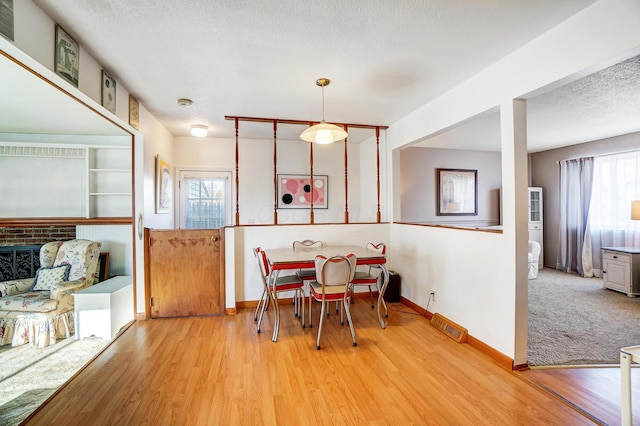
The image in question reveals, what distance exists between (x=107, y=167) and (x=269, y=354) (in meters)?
3.46

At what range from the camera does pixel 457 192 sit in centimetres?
559

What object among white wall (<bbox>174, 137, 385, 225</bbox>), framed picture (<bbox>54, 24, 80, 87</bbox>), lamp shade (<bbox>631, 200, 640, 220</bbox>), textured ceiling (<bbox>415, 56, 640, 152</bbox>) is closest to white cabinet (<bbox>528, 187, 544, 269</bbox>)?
textured ceiling (<bbox>415, 56, 640, 152</bbox>)

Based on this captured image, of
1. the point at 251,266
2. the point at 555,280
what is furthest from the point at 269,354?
the point at 555,280

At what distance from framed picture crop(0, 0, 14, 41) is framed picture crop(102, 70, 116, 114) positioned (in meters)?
0.92

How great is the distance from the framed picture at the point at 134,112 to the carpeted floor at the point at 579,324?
430cm

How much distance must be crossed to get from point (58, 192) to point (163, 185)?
1347 millimetres

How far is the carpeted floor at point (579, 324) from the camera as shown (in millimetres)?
2368

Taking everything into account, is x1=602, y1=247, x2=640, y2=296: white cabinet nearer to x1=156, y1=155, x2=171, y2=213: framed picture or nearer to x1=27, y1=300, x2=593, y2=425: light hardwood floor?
x1=27, y1=300, x2=593, y2=425: light hardwood floor

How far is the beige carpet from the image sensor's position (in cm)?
193

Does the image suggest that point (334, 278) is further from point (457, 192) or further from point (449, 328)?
point (457, 192)

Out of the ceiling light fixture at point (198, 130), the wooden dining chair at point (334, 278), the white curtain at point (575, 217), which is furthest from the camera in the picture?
the white curtain at point (575, 217)

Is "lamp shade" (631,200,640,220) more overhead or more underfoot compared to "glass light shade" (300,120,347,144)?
more underfoot

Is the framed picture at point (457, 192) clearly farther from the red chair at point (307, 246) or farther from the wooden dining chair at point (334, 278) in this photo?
the wooden dining chair at point (334, 278)

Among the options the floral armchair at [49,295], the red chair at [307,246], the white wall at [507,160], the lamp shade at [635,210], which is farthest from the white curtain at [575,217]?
the floral armchair at [49,295]
